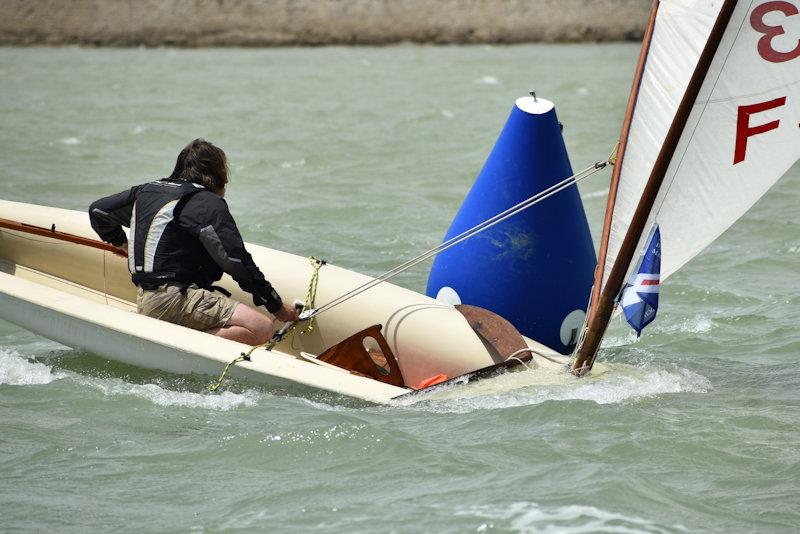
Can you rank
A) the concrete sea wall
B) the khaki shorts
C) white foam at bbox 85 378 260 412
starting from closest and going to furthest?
white foam at bbox 85 378 260 412, the khaki shorts, the concrete sea wall

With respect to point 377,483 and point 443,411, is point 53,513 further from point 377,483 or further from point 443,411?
point 443,411

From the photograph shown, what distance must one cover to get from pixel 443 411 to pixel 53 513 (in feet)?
4.53

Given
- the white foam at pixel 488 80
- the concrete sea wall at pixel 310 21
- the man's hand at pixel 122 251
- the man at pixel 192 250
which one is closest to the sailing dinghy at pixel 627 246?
the man at pixel 192 250

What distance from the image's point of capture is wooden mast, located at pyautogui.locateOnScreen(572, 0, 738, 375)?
4020 mm

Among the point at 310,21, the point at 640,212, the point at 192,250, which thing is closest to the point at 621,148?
the point at 640,212

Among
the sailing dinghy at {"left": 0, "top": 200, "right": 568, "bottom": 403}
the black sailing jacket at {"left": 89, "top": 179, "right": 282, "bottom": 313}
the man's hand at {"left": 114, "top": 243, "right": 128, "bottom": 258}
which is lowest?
the sailing dinghy at {"left": 0, "top": 200, "right": 568, "bottom": 403}

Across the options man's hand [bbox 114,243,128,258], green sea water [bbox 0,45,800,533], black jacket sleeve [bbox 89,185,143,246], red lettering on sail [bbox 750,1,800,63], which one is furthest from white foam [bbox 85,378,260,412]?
red lettering on sail [bbox 750,1,800,63]

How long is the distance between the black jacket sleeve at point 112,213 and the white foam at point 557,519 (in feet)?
6.30

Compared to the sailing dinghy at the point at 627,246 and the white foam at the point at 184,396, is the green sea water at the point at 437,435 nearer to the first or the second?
the white foam at the point at 184,396

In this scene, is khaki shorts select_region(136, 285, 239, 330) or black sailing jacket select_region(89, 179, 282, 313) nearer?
black sailing jacket select_region(89, 179, 282, 313)

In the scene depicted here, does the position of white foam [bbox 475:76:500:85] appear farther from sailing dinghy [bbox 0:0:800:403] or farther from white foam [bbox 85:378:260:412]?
white foam [bbox 85:378:260:412]

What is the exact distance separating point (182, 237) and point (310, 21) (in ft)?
71.8

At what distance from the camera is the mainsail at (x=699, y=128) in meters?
4.02

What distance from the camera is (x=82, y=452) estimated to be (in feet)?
13.1
